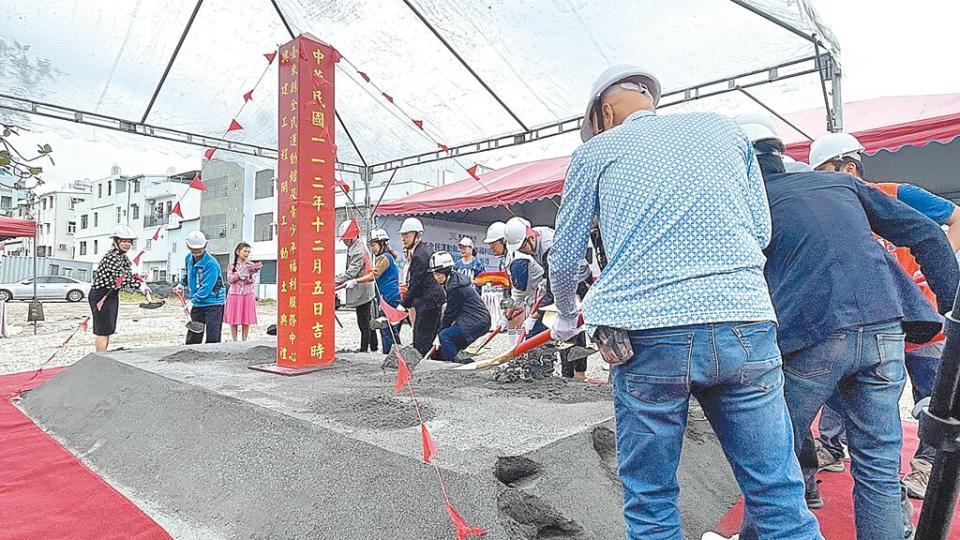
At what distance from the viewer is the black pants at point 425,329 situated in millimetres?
4867

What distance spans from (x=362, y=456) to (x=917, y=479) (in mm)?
2372

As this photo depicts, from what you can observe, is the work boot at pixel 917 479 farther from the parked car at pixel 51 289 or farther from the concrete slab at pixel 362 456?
the parked car at pixel 51 289

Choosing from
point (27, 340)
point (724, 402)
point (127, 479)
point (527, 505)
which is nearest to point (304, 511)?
point (527, 505)

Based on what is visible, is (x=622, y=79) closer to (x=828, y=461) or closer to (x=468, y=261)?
(x=828, y=461)

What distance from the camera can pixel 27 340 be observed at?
9234 millimetres

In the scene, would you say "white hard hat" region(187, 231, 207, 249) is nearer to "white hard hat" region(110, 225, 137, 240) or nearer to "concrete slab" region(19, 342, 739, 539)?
"white hard hat" region(110, 225, 137, 240)

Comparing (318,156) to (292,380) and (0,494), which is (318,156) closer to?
(292,380)

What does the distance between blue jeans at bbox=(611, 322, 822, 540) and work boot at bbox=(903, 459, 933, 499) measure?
5.34ft

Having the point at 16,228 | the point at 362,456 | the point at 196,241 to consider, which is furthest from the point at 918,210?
the point at 16,228

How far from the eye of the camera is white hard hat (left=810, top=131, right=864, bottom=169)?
224cm

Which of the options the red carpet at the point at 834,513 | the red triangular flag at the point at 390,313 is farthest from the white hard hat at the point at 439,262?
the red carpet at the point at 834,513

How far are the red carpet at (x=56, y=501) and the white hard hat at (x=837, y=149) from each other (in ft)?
9.69

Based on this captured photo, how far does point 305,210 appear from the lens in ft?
12.8

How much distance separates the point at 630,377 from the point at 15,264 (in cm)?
3053
